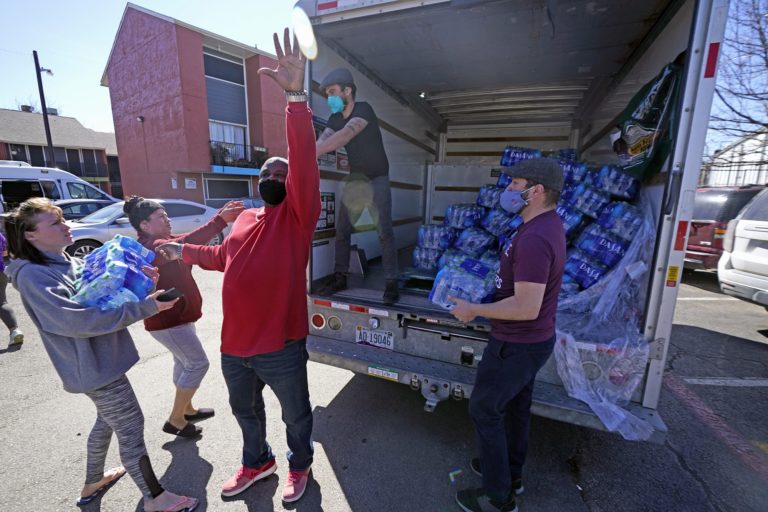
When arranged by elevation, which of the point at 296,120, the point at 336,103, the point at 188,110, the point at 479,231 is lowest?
the point at 479,231

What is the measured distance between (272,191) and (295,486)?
6.06 feet

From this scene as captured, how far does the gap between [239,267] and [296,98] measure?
0.91 meters

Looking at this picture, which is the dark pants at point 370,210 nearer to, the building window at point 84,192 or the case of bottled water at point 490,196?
the case of bottled water at point 490,196

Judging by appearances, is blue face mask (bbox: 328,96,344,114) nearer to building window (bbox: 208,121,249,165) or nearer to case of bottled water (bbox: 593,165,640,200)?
case of bottled water (bbox: 593,165,640,200)

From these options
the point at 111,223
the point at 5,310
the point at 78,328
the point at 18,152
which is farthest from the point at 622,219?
the point at 18,152

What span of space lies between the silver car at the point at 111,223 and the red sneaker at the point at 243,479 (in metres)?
5.22

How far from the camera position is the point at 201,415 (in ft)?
10.1

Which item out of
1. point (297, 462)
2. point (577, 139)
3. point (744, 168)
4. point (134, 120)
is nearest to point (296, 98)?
point (297, 462)

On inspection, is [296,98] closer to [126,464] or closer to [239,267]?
[239,267]

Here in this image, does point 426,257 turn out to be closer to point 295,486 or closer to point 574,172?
point 574,172

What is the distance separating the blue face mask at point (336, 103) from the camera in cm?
302

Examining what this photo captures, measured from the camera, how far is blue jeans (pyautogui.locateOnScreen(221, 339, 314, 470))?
6.71 feet

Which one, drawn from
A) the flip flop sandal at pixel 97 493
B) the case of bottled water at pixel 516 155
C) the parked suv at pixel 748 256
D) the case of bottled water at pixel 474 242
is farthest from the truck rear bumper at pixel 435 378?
the parked suv at pixel 748 256

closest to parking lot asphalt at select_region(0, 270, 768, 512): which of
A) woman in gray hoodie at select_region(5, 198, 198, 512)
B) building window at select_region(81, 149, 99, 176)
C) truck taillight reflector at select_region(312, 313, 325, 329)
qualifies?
woman in gray hoodie at select_region(5, 198, 198, 512)
